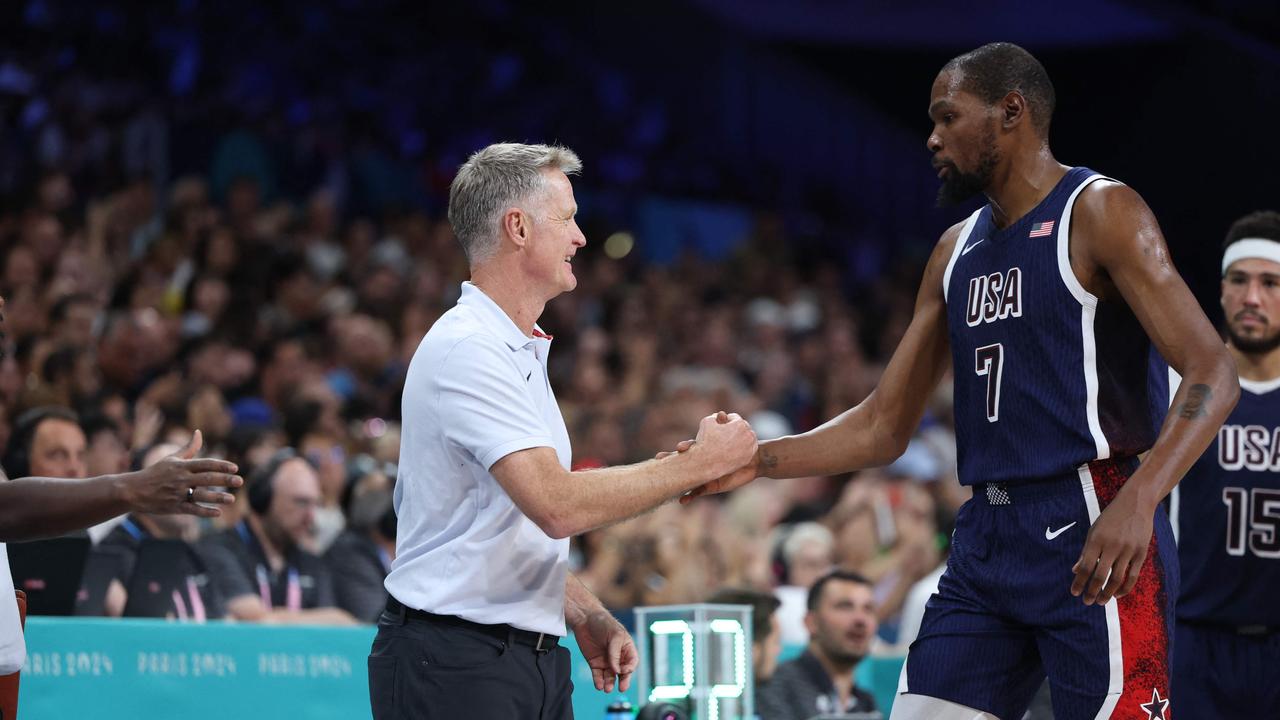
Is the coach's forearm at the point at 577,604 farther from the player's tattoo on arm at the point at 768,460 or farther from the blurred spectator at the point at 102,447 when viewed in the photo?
the blurred spectator at the point at 102,447

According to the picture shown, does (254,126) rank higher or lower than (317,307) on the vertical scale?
higher

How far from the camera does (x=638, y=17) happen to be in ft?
54.7

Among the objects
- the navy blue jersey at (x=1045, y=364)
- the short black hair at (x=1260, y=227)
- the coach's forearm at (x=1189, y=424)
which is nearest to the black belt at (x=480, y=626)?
the navy blue jersey at (x=1045, y=364)

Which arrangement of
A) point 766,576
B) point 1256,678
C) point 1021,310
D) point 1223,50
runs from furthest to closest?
point 1223,50
point 766,576
point 1256,678
point 1021,310

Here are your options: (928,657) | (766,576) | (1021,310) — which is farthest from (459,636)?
(766,576)

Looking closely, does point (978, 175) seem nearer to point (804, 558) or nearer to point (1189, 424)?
point (1189, 424)

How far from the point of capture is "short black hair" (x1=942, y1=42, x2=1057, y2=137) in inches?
160

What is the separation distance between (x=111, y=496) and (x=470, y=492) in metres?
0.79

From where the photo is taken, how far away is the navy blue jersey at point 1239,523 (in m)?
5.07

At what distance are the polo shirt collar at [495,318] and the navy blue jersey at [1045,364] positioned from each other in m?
1.13

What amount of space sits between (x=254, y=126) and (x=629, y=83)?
5.04 metres

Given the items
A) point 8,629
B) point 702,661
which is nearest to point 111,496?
point 8,629

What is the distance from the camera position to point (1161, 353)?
3.70 meters

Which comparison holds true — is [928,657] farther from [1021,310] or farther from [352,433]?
[352,433]
